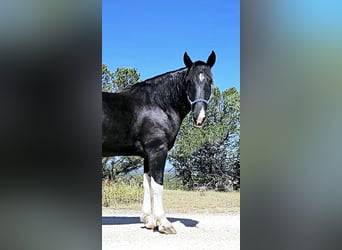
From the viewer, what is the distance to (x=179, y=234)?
3184 mm

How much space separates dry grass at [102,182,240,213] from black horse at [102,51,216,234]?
2.48ft

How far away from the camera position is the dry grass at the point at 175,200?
14.0ft

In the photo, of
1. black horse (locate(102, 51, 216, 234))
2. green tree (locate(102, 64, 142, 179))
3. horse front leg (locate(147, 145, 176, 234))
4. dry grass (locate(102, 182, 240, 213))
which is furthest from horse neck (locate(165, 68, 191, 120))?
green tree (locate(102, 64, 142, 179))

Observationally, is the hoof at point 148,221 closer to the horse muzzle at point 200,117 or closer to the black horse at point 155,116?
the black horse at point 155,116

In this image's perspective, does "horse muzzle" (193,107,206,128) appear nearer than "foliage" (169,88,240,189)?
Yes

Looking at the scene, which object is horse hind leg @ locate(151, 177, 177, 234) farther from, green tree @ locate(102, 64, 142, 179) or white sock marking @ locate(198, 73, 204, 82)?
green tree @ locate(102, 64, 142, 179)

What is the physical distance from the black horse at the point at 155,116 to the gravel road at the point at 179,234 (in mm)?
171

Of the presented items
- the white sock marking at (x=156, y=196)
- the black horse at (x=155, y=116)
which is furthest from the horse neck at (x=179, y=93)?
the white sock marking at (x=156, y=196)

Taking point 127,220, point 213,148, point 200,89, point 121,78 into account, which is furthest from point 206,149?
point 200,89

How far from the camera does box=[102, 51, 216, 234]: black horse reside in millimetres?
3330

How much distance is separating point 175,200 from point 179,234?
52.3 inches
